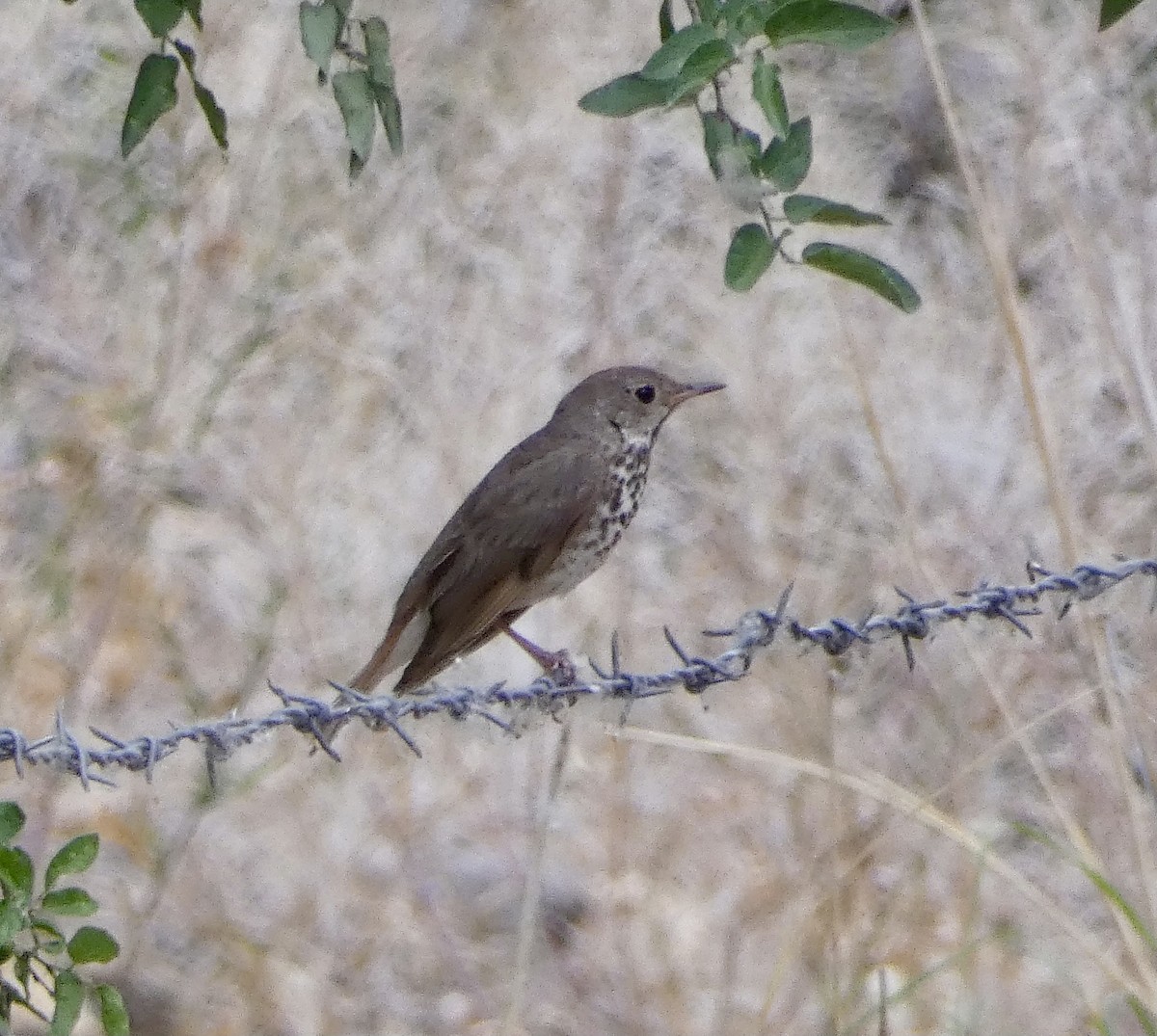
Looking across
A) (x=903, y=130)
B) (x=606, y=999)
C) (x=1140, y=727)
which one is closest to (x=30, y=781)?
(x=606, y=999)

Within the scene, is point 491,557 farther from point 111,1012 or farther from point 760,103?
point 760,103

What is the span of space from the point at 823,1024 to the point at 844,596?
1.54 meters

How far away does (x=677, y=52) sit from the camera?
2301 millimetres

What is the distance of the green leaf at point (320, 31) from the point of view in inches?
96.5

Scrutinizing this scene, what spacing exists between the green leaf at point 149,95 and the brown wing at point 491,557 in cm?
175

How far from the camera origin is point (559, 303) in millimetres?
7352

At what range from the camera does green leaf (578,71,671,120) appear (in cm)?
236

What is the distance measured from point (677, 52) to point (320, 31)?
48 cm

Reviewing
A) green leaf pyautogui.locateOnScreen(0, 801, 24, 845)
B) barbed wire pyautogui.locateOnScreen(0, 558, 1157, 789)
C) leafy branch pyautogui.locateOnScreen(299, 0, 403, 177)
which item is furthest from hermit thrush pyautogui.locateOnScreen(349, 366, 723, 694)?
green leaf pyautogui.locateOnScreen(0, 801, 24, 845)

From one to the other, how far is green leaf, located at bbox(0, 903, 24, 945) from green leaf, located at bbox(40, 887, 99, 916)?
4cm

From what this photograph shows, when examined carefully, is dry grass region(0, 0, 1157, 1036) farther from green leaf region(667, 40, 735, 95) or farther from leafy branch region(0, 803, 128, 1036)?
green leaf region(667, 40, 735, 95)

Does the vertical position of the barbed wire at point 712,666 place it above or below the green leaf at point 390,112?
below

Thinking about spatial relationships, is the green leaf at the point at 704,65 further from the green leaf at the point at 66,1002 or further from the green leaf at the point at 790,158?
the green leaf at the point at 66,1002

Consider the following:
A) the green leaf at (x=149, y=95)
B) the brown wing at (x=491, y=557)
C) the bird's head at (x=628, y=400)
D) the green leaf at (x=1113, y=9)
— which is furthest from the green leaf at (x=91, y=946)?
the bird's head at (x=628, y=400)
